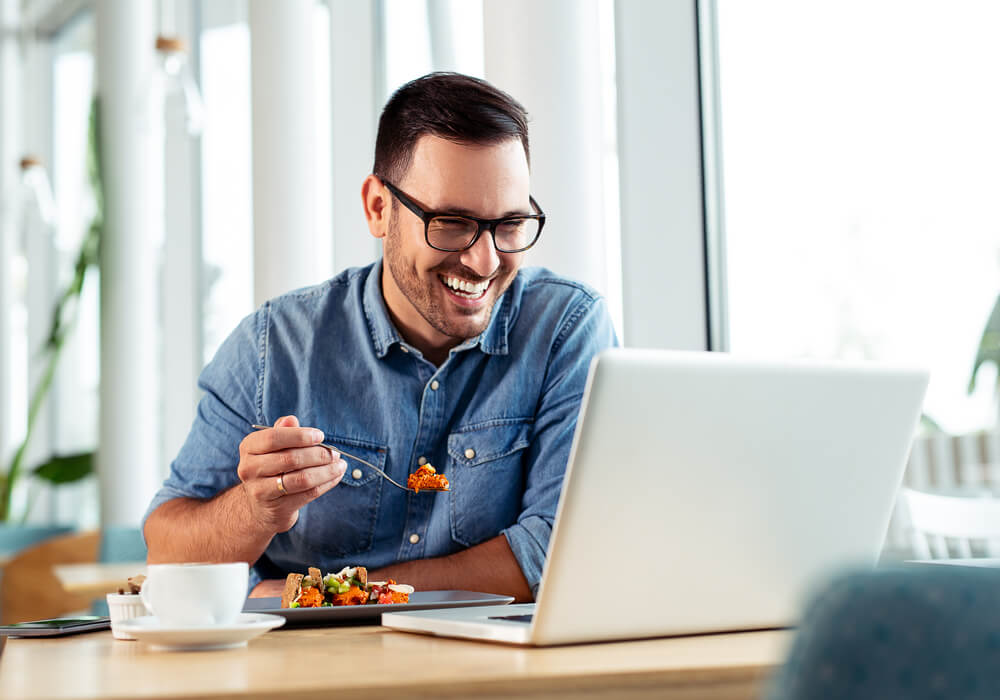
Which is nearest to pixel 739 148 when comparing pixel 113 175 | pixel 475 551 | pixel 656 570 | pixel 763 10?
pixel 763 10

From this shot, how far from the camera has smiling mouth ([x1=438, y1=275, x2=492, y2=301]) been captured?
1.75 metres

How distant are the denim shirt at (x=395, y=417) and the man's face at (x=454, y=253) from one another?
0.05 meters

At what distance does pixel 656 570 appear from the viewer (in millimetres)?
956

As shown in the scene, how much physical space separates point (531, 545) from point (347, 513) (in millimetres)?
331

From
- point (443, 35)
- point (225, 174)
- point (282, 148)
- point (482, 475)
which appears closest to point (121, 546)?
point (282, 148)

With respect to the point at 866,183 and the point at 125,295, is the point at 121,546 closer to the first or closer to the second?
the point at 125,295

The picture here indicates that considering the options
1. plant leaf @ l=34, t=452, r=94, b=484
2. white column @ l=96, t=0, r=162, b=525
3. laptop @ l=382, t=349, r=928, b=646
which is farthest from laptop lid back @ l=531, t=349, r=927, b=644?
plant leaf @ l=34, t=452, r=94, b=484

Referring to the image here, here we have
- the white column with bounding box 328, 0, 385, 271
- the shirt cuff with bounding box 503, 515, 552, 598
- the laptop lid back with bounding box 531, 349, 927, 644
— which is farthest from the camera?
the white column with bounding box 328, 0, 385, 271

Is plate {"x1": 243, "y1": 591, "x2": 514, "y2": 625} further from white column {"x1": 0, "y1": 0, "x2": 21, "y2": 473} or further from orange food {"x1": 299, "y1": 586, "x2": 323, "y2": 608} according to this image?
white column {"x1": 0, "y1": 0, "x2": 21, "y2": 473}

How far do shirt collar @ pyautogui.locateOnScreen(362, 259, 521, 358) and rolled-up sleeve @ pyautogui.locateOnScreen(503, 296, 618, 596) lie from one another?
0.29 feet

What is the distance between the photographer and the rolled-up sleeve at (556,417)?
5.17ft

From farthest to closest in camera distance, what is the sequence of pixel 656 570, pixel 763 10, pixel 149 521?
pixel 763 10
pixel 149 521
pixel 656 570

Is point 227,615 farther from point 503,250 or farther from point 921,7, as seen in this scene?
point 921,7

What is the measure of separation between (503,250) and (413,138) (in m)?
0.24
